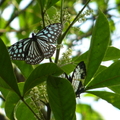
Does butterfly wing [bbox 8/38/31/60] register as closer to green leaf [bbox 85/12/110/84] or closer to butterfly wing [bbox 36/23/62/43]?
butterfly wing [bbox 36/23/62/43]

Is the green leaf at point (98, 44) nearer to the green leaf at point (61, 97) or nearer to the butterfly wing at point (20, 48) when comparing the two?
the green leaf at point (61, 97)

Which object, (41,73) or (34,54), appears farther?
(34,54)

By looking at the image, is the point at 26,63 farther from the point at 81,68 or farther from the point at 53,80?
the point at 53,80

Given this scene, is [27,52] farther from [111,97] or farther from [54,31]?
[111,97]

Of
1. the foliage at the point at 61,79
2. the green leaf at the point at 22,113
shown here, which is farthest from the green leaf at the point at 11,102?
the green leaf at the point at 22,113

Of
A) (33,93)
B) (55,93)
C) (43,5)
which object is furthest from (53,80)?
(43,5)

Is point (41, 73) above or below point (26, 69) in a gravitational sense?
above

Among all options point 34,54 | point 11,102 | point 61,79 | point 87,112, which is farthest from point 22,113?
point 87,112
